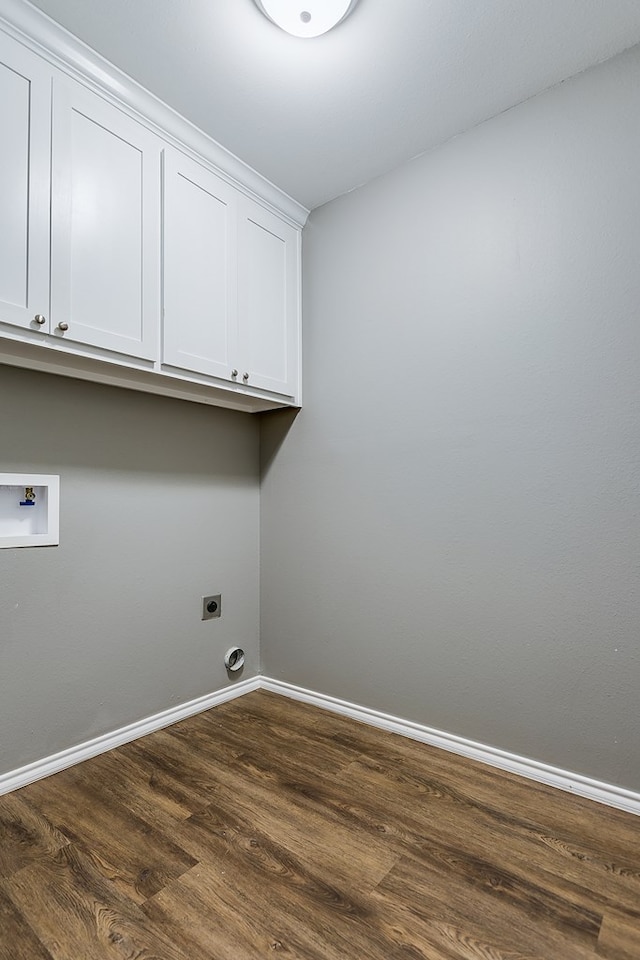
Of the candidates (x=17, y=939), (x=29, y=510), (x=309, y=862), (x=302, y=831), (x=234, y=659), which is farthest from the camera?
(x=234, y=659)

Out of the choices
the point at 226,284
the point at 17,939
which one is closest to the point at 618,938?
the point at 17,939

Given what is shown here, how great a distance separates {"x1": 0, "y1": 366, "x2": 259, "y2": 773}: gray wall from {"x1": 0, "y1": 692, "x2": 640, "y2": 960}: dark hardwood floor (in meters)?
0.25

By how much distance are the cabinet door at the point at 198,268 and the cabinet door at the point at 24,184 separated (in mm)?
411

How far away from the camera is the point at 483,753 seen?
1.79 m

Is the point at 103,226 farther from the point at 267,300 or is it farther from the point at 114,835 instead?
the point at 114,835

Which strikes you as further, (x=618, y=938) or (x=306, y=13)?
(x=306, y=13)

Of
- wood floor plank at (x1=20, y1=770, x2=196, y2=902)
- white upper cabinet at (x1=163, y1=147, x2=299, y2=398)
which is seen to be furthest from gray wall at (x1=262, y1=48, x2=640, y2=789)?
wood floor plank at (x1=20, y1=770, x2=196, y2=902)

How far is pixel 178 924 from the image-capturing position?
3.59 ft

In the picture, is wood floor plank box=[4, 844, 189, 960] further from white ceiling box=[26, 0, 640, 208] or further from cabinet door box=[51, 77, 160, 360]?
white ceiling box=[26, 0, 640, 208]

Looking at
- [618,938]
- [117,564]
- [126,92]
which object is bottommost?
[618,938]

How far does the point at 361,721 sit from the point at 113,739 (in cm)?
97

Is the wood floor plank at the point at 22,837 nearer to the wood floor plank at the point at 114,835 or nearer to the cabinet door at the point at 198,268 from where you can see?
the wood floor plank at the point at 114,835

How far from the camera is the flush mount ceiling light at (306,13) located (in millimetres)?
1392

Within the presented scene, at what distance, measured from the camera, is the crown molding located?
141 centimetres
